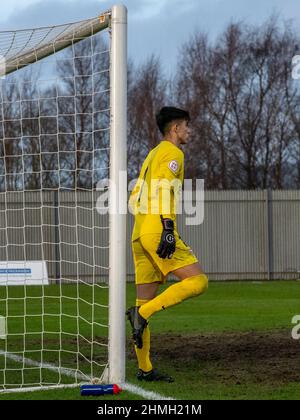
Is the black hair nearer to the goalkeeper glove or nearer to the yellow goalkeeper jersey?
the yellow goalkeeper jersey

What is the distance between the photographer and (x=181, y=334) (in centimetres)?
1153

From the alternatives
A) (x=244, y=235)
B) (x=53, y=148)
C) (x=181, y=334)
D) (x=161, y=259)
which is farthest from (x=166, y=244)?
(x=244, y=235)

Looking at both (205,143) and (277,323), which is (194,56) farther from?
(277,323)

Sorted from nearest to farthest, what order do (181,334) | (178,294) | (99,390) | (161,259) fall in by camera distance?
(99,390)
(178,294)
(161,259)
(181,334)

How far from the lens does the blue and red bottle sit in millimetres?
6820

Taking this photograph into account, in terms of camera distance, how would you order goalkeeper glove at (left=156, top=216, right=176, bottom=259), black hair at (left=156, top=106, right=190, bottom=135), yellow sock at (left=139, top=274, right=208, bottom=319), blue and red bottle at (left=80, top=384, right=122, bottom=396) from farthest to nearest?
black hair at (left=156, top=106, right=190, bottom=135)
yellow sock at (left=139, top=274, right=208, bottom=319)
goalkeeper glove at (left=156, top=216, right=176, bottom=259)
blue and red bottle at (left=80, top=384, right=122, bottom=396)

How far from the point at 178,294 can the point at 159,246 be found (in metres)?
0.49

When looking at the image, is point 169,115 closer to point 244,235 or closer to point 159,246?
point 159,246

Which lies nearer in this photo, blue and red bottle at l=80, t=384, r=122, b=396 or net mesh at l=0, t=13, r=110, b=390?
blue and red bottle at l=80, t=384, r=122, b=396

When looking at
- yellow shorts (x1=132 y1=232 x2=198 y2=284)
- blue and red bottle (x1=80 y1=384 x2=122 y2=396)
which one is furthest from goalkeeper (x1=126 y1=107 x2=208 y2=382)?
blue and red bottle (x1=80 y1=384 x2=122 y2=396)

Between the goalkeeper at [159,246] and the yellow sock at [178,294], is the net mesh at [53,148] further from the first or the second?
the yellow sock at [178,294]

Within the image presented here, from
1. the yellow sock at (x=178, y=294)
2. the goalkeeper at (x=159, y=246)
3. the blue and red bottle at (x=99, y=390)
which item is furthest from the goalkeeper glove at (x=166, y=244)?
the blue and red bottle at (x=99, y=390)

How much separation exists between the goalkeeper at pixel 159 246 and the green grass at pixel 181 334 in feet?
1.52
